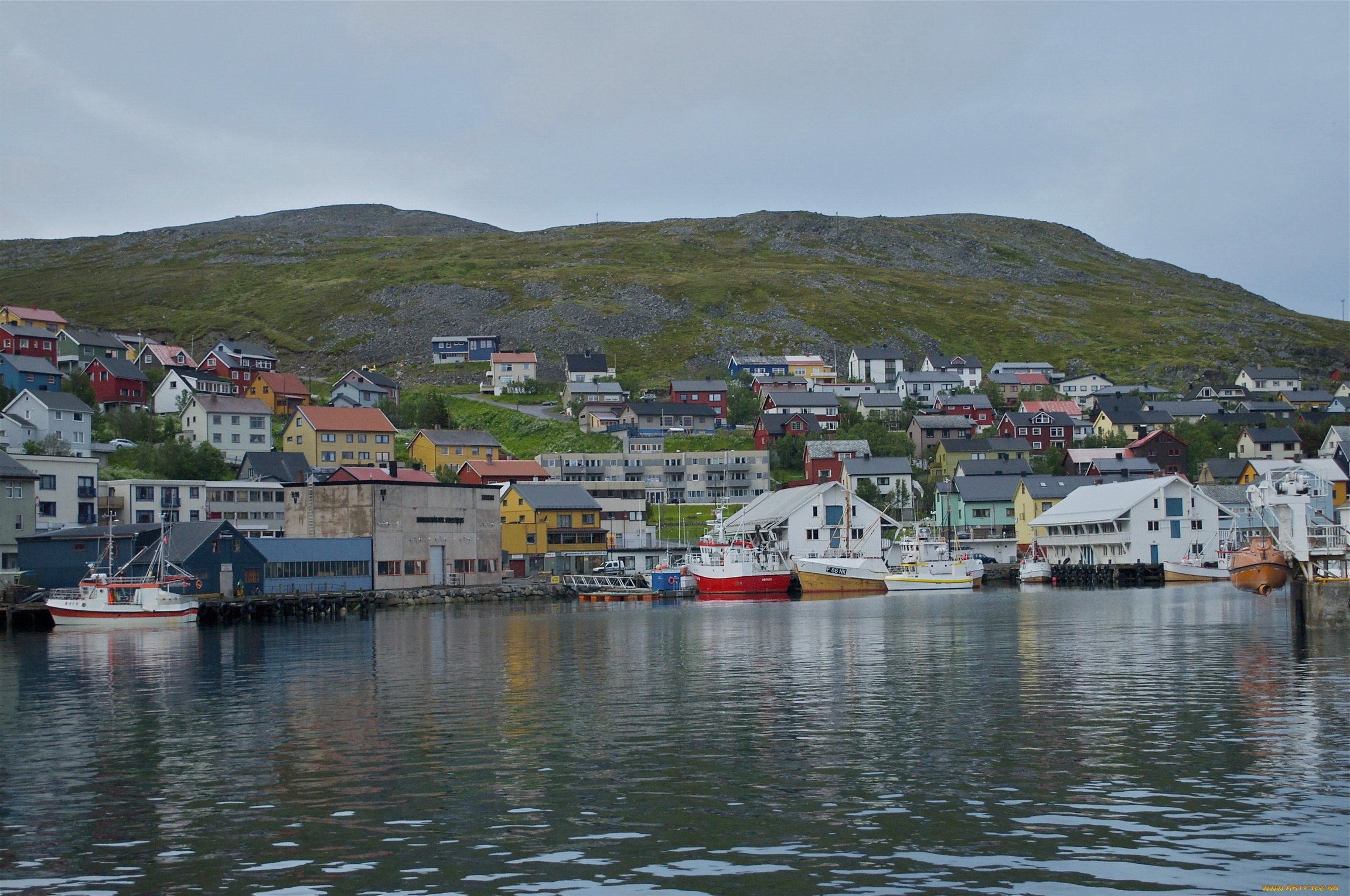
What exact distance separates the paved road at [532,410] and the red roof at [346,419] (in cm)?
2585

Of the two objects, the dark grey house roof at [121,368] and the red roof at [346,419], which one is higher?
the dark grey house roof at [121,368]

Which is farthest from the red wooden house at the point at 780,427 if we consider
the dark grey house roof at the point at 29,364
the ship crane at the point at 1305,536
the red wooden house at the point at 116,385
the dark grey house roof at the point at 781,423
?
A: the ship crane at the point at 1305,536

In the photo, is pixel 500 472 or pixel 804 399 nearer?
pixel 500 472

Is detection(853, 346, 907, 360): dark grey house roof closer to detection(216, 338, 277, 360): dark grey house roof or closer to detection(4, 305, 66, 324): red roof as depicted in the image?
detection(216, 338, 277, 360): dark grey house roof

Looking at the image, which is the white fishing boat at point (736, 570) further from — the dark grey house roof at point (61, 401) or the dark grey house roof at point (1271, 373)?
the dark grey house roof at point (1271, 373)

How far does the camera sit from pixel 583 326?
194500 mm

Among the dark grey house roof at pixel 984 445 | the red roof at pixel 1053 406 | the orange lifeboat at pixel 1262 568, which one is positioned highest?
the red roof at pixel 1053 406

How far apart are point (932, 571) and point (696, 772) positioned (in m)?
67.8

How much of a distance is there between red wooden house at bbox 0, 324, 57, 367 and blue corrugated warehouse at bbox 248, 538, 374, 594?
210ft

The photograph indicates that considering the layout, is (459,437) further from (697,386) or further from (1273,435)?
(1273,435)

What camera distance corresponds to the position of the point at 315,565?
78.5 metres

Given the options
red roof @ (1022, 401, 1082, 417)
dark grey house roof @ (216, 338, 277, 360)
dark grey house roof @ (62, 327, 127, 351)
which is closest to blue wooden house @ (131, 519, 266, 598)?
dark grey house roof @ (62, 327, 127, 351)

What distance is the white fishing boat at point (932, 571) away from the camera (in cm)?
8325

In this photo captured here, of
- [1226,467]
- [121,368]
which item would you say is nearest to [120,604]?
[121,368]
